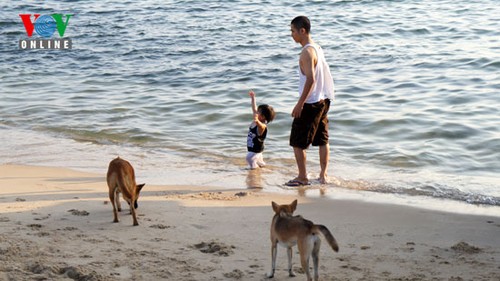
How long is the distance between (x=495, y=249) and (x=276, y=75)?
8724 mm

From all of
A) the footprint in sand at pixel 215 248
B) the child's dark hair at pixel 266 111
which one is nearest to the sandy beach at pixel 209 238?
the footprint in sand at pixel 215 248

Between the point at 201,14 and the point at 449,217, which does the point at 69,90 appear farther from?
the point at 449,217

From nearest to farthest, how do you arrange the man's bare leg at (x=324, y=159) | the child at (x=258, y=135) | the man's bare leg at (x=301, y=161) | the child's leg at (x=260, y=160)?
1. the man's bare leg at (x=301, y=161)
2. the man's bare leg at (x=324, y=159)
3. the child at (x=258, y=135)
4. the child's leg at (x=260, y=160)

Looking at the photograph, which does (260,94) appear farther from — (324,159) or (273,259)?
(273,259)

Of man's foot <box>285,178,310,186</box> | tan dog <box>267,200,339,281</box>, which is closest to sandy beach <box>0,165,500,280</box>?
tan dog <box>267,200,339,281</box>

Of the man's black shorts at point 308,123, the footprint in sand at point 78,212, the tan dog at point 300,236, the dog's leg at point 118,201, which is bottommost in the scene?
the footprint in sand at point 78,212

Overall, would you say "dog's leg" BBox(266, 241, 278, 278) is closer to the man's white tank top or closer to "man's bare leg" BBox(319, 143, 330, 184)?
the man's white tank top

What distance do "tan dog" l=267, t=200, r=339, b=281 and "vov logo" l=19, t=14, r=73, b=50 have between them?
44.2ft

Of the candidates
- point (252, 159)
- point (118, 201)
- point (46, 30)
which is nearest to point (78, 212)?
point (118, 201)

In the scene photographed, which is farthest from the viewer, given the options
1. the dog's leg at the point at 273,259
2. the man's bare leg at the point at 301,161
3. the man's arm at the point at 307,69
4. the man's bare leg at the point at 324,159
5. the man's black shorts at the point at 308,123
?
the man's bare leg at the point at 324,159

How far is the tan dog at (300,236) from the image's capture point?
17.2 ft

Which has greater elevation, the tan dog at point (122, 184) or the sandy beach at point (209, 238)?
the tan dog at point (122, 184)

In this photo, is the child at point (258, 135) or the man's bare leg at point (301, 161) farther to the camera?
the child at point (258, 135)

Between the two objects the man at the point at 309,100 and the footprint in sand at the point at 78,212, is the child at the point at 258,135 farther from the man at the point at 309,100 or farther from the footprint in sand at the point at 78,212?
the footprint in sand at the point at 78,212
